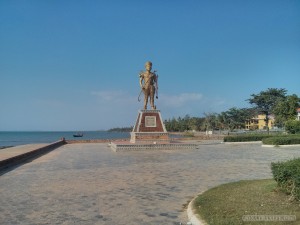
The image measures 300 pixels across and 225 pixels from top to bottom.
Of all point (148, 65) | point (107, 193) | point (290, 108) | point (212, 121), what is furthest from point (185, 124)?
point (107, 193)

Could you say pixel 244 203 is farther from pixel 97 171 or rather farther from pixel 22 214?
pixel 97 171

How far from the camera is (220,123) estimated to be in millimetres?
90688

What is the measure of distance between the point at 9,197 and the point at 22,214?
6.12ft

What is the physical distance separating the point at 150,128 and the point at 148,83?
3.99 m

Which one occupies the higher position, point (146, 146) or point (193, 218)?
point (146, 146)

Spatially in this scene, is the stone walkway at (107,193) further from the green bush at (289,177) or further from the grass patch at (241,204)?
the green bush at (289,177)

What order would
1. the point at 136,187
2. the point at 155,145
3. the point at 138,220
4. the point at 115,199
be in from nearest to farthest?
1. the point at 138,220
2. the point at 115,199
3. the point at 136,187
4. the point at 155,145

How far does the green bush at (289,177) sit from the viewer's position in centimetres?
597

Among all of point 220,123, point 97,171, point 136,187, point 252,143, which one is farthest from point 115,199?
point 220,123

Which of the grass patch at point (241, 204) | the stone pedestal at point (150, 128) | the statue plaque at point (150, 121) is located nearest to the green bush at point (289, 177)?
the grass patch at point (241, 204)

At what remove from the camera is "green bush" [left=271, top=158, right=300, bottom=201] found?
19.6 ft

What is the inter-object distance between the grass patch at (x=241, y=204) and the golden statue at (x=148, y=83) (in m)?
22.0

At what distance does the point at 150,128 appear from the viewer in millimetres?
28578

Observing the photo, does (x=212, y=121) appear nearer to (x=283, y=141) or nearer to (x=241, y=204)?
(x=283, y=141)
